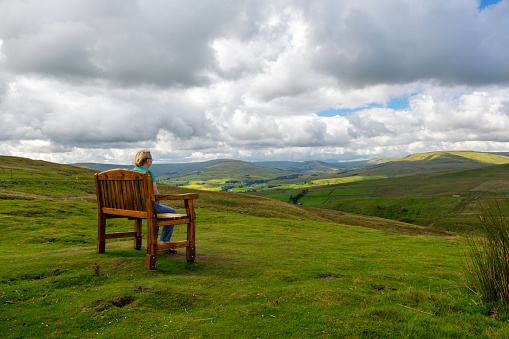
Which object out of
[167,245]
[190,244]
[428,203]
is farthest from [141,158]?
[428,203]

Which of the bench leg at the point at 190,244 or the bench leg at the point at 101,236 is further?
the bench leg at the point at 101,236

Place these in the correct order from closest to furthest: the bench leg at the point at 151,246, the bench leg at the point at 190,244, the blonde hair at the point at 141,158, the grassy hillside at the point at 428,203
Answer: the bench leg at the point at 151,246 < the bench leg at the point at 190,244 < the blonde hair at the point at 141,158 < the grassy hillside at the point at 428,203

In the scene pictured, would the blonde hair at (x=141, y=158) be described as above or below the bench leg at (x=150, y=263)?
above

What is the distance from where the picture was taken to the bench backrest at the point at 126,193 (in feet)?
26.7

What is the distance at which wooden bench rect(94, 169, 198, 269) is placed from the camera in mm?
8094

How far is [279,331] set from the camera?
5.05 metres

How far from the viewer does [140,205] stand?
8.44 meters

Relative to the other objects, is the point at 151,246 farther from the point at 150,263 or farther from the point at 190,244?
the point at 190,244

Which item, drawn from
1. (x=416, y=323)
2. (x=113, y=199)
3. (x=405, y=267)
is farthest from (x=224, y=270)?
(x=405, y=267)

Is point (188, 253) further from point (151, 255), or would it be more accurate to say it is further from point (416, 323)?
point (416, 323)

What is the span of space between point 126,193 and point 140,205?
2.40 feet

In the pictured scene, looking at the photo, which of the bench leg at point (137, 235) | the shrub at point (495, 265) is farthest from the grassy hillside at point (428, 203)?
the bench leg at point (137, 235)

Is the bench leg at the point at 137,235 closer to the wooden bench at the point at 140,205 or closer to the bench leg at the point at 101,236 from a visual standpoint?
the wooden bench at the point at 140,205

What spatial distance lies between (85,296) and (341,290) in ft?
19.9
